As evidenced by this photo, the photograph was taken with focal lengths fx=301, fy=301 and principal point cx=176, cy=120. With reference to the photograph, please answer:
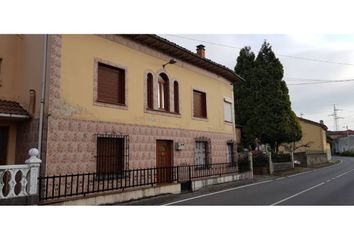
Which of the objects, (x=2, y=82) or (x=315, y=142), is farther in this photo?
(x=315, y=142)

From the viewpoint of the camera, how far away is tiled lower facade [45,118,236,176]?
8.93m

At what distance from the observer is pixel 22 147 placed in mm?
9312

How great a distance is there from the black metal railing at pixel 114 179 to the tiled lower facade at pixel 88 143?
1.13ft

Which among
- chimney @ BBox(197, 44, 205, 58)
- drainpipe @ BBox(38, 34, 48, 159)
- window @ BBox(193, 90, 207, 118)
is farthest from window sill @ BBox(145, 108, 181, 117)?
chimney @ BBox(197, 44, 205, 58)

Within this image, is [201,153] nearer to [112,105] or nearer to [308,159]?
[112,105]

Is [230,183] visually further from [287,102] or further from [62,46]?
[287,102]

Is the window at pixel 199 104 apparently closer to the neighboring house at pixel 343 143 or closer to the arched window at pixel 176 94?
the arched window at pixel 176 94

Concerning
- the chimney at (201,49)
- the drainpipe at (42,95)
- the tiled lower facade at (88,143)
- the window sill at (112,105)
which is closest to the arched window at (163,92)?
the tiled lower facade at (88,143)

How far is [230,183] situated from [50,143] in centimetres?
940

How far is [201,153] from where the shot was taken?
16031 millimetres

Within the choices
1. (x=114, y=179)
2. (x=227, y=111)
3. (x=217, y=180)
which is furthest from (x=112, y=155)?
(x=227, y=111)

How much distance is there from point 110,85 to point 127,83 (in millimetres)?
757

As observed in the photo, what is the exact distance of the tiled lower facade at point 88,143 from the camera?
8.93 meters

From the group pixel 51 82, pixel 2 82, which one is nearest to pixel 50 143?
pixel 51 82
